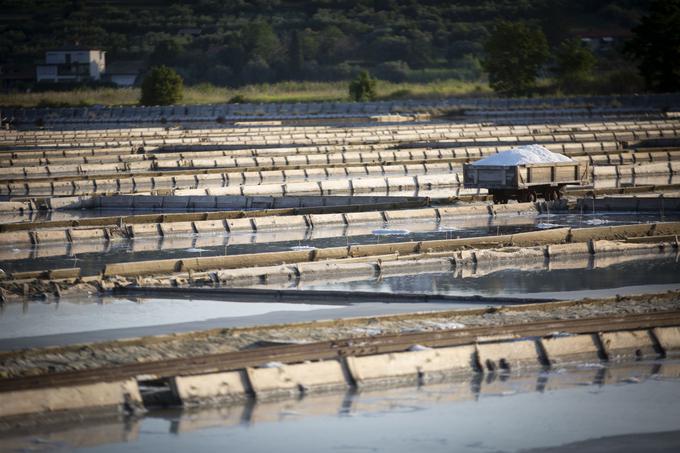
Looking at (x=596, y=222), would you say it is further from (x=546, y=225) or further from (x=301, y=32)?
(x=301, y=32)

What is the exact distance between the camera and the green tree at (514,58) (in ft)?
214

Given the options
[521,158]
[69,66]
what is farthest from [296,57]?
[521,158]

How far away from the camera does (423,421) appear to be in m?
8.86

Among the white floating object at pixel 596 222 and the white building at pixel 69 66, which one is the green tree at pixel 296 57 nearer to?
the white building at pixel 69 66

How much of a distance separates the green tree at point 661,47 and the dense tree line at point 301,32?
79.3 feet

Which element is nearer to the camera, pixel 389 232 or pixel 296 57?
pixel 389 232

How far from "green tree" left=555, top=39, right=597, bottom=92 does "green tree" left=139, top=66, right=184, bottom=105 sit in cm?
2049

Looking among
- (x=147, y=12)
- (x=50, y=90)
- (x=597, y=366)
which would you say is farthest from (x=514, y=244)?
(x=147, y=12)

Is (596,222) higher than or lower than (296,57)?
lower

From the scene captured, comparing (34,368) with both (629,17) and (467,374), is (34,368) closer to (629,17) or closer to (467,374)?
(467,374)

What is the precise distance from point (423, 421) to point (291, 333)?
2.44 meters

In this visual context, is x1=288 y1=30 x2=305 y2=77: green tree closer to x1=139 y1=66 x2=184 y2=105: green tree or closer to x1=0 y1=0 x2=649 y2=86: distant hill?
x1=0 y1=0 x2=649 y2=86: distant hill

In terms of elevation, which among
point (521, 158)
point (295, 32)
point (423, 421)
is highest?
point (295, 32)

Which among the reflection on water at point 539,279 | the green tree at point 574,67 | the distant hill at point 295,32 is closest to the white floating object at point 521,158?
the reflection on water at point 539,279
